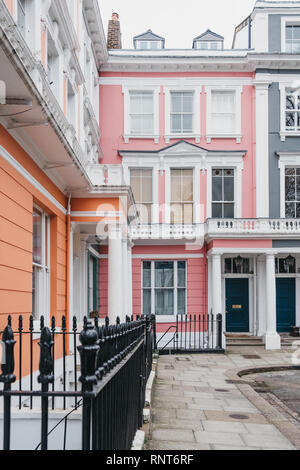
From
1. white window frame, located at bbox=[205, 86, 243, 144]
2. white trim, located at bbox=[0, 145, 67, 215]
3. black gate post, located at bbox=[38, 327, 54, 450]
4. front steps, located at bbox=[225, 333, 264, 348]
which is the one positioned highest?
white window frame, located at bbox=[205, 86, 243, 144]

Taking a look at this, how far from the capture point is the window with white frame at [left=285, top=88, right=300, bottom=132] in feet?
70.7

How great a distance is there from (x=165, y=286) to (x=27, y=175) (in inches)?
532

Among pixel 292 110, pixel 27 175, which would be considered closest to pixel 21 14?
pixel 27 175

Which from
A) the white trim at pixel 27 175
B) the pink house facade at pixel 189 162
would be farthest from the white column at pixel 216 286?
the white trim at pixel 27 175

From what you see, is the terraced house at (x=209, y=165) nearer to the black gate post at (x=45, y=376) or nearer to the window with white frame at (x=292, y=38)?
the window with white frame at (x=292, y=38)

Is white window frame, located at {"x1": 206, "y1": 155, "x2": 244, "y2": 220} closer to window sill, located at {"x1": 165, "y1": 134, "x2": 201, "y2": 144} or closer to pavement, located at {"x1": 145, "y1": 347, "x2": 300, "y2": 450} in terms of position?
window sill, located at {"x1": 165, "y1": 134, "x2": 201, "y2": 144}

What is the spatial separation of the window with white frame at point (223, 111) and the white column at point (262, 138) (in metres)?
1.01

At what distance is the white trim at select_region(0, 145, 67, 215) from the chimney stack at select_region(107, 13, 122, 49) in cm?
1478

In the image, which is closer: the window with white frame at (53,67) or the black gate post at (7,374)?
the black gate post at (7,374)

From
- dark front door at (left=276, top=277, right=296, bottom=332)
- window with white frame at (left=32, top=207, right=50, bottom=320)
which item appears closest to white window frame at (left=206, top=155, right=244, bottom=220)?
dark front door at (left=276, top=277, right=296, bottom=332)

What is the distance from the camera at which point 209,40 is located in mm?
23109

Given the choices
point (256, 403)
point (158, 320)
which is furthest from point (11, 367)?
point (158, 320)

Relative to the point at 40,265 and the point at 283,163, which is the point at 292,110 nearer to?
the point at 283,163

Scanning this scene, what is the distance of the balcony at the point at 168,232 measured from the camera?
2078 cm
